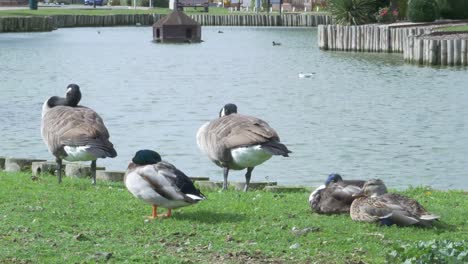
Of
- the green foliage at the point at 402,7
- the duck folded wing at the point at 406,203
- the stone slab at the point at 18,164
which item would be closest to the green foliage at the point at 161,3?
the green foliage at the point at 402,7

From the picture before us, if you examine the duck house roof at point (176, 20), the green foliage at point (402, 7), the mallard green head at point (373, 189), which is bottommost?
the mallard green head at point (373, 189)

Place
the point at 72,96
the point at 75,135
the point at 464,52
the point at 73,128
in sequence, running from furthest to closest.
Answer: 1. the point at 464,52
2. the point at 72,96
3. the point at 73,128
4. the point at 75,135

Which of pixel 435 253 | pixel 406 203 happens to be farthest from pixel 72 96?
pixel 435 253

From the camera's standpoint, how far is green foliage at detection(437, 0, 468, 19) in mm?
74000

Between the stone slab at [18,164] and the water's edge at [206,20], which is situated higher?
the water's edge at [206,20]

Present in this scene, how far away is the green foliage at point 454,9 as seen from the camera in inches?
2913

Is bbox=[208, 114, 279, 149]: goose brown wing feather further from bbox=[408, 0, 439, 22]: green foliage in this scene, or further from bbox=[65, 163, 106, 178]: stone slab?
bbox=[408, 0, 439, 22]: green foliage

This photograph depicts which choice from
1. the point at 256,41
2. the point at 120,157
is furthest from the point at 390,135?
the point at 256,41

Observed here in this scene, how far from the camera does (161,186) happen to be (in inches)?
487

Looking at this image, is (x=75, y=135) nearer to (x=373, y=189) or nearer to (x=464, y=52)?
(x=373, y=189)

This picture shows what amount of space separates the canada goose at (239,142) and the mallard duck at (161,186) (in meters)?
2.41

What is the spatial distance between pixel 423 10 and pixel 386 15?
22.5ft

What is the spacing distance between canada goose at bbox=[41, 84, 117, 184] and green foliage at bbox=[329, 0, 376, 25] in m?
57.4

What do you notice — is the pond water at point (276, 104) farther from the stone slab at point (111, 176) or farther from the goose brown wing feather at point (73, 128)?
the goose brown wing feather at point (73, 128)
